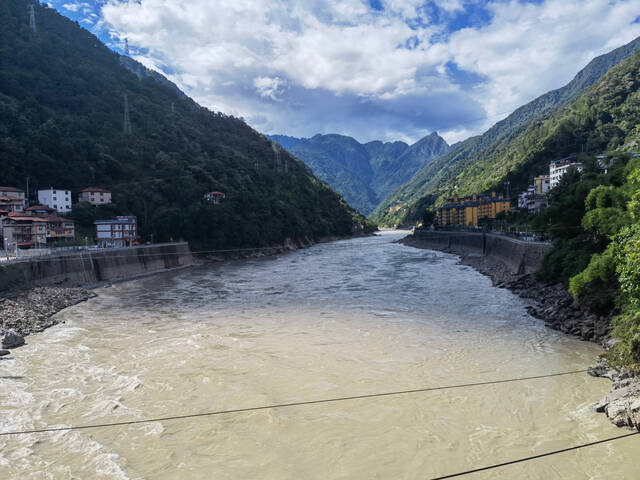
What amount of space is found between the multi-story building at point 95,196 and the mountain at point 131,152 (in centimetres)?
181

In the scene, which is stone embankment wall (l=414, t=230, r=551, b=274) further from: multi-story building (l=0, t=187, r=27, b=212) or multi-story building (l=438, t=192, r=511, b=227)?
multi-story building (l=0, t=187, r=27, b=212)

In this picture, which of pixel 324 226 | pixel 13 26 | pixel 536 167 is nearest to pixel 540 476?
pixel 324 226

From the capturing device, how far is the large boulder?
14.4m

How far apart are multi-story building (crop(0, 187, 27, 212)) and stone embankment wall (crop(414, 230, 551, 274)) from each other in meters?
55.0

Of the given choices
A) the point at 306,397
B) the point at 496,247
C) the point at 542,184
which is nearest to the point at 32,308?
the point at 306,397

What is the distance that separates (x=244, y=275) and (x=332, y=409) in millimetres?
29691

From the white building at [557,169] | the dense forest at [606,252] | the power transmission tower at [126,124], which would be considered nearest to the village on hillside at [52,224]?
the power transmission tower at [126,124]

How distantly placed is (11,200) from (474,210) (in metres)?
91.3

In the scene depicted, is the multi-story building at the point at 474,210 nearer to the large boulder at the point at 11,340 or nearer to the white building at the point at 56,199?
the white building at the point at 56,199

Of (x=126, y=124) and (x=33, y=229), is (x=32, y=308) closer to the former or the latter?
(x=33, y=229)

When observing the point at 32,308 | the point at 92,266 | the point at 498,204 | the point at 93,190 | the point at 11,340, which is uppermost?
the point at 93,190

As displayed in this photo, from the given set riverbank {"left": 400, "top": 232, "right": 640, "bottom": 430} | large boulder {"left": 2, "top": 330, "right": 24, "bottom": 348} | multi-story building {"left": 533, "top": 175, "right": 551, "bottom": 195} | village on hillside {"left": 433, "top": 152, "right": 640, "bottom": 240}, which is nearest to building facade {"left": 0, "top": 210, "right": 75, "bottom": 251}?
large boulder {"left": 2, "top": 330, "right": 24, "bottom": 348}

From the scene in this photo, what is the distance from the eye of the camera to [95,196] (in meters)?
54.9

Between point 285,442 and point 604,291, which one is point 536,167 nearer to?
point 604,291
